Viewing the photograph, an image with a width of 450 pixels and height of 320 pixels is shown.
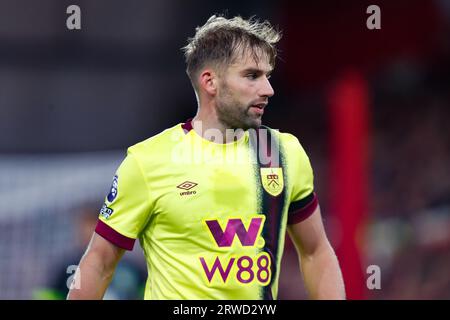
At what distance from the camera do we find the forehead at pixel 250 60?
4.96 meters

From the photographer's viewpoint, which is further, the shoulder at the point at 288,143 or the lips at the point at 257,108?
the shoulder at the point at 288,143

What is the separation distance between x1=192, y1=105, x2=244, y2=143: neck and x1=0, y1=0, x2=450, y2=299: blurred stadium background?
16.1 feet

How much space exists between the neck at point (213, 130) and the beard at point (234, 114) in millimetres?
25

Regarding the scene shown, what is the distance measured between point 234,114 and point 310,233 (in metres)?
0.75

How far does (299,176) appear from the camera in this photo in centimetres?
506

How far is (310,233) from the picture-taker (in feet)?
16.7

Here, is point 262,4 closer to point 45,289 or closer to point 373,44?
point 373,44
